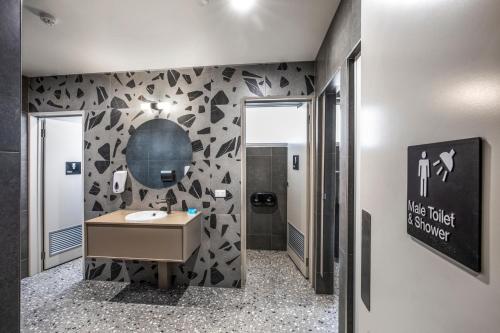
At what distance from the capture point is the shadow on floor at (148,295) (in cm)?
237

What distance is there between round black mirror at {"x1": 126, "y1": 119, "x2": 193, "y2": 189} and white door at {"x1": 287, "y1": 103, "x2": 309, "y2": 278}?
1.33m

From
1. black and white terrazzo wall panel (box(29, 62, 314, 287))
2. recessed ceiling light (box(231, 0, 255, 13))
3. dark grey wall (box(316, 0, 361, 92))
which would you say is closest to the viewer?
dark grey wall (box(316, 0, 361, 92))

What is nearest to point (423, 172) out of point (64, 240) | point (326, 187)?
point (326, 187)

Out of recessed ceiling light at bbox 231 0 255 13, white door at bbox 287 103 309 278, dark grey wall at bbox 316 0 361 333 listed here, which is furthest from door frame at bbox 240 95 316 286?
recessed ceiling light at bbox 231 0 255 13

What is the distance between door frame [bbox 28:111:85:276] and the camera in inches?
114

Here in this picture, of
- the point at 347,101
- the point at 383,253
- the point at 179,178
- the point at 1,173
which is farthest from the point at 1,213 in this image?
the point at 179,178

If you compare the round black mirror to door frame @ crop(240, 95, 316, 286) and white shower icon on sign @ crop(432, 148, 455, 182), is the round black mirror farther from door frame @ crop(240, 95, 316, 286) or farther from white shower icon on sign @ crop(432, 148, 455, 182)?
white shower icon on sign @ crop(432, 148, 455, 182)

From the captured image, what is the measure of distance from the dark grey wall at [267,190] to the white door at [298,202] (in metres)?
0.17

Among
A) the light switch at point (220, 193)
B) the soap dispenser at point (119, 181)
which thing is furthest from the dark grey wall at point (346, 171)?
the soap dispenser at point (119, 181)

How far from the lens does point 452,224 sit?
1.26 feet

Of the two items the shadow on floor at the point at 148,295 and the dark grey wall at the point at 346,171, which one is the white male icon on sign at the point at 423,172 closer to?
the dark grey wall at the point at 346,171

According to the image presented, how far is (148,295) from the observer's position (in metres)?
2.48

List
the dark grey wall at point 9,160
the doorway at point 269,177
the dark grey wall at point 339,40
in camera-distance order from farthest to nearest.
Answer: the doorway at point 269,177 < the dark grey wall at point 339,40 < the dark grey wall at point 9,160

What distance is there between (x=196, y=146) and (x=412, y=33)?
7.87 ft
